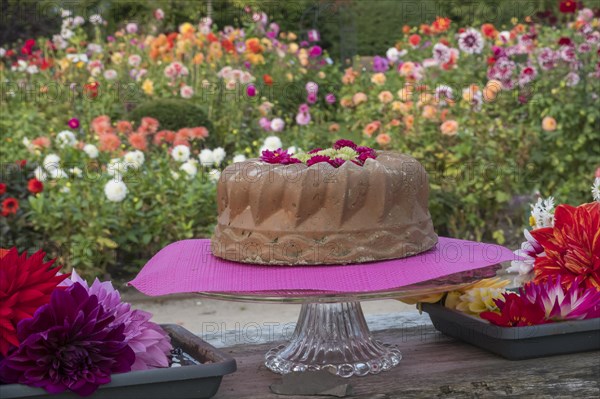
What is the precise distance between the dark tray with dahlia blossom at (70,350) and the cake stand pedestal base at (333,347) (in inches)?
11.8

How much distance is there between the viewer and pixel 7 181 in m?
5.65

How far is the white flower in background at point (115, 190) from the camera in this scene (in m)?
5.06

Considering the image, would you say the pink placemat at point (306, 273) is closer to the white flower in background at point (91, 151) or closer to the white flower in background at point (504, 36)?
the white flower in background at point (91, 151)

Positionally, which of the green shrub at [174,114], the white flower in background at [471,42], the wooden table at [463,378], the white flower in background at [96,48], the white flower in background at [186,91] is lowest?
the wooden table at [463,378]

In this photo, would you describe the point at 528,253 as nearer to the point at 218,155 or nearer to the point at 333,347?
the point at 333,347

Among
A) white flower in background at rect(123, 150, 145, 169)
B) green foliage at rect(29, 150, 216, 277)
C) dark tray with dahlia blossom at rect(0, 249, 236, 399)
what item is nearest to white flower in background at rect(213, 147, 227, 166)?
green foliage at rect(29, 150, 216, 277)

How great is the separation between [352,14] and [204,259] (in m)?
10.00

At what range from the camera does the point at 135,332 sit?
1.82 meters

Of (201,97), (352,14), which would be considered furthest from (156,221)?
(352,14)

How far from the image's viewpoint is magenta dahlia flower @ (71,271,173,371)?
179cm

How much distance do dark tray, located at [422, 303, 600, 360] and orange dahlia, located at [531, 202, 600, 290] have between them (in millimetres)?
117

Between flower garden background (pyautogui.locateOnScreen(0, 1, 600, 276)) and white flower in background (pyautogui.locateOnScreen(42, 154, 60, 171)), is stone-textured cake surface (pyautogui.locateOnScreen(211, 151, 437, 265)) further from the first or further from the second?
white flower in background (pyautogui.locateOnScreen(42, 154, 60, 171))

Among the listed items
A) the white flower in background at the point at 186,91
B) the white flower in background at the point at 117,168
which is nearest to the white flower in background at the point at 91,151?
the white flower in background at the point at 117,168

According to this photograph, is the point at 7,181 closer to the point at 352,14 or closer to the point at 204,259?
the point at 204,259
